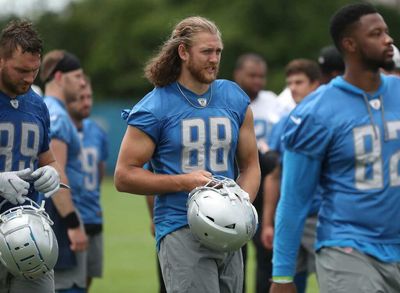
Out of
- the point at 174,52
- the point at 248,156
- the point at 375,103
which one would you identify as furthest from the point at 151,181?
the point at 375,103

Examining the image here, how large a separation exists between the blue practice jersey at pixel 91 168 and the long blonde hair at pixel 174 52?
3.23 m

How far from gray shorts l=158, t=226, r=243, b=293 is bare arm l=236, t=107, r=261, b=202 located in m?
0.45

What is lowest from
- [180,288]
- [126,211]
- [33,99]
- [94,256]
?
[126,211]

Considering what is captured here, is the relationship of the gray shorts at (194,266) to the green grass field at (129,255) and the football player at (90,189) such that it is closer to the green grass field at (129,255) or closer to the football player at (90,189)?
the football player at (90,189)

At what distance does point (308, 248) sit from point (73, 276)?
190 cm

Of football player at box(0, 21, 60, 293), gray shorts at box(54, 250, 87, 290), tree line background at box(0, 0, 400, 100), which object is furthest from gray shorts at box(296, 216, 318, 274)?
tree line background at box(0, 0, 400, 100)

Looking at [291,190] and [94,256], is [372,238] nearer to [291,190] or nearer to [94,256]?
[291,190]

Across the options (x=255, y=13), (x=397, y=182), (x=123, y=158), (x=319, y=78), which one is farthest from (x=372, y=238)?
(x=255, y=13)

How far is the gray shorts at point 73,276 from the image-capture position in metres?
7.41

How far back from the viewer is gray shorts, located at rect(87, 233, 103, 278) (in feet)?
27.8

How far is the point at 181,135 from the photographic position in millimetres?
5098

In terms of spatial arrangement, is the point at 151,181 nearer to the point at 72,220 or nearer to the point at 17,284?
the point at 17,284

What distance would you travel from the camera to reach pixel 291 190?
5.20 m

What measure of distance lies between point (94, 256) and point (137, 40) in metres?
37.5
